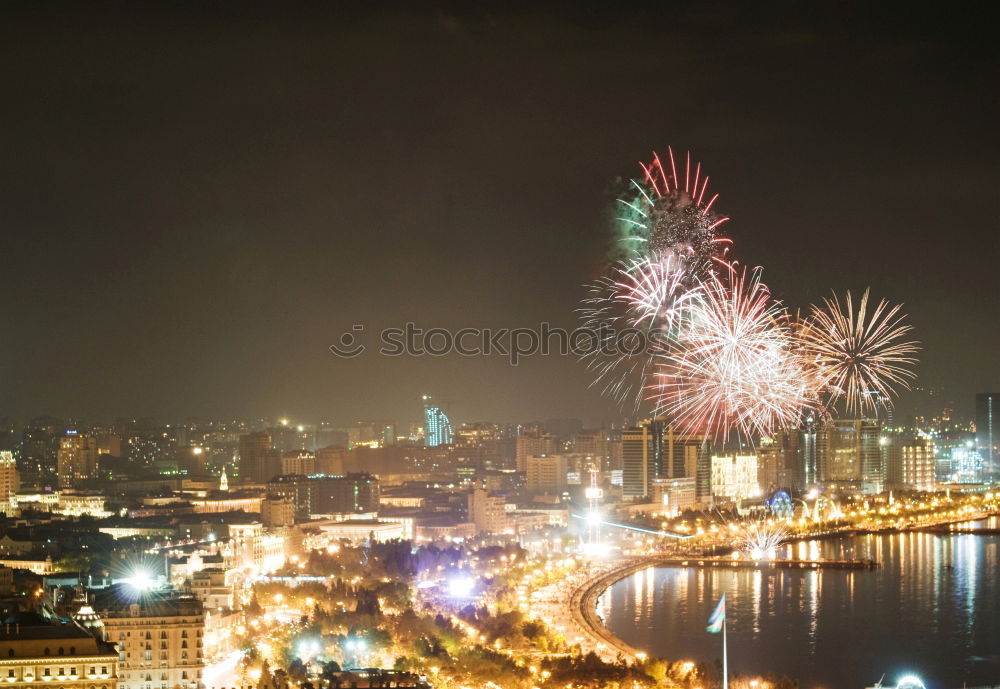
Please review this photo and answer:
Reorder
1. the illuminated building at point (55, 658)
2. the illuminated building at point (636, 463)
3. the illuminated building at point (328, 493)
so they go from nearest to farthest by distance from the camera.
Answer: the illuminated building at point (55, 658) < the illuminated building at point (328, 493) < the illuminated building at point (636, 463)

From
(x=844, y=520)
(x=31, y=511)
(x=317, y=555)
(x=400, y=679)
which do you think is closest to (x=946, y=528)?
(x=844, y=520)

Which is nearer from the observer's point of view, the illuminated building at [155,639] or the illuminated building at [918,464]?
the illuminated building at [155,639]

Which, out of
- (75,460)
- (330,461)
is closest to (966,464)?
(330,461)

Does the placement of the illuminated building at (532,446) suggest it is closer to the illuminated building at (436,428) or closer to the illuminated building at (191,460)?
the illuminated building at (436,428)

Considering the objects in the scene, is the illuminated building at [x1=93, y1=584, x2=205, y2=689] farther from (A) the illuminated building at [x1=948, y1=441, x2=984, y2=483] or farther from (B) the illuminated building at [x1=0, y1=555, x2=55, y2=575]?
(A) the illuminated building at [x1=948, y1=441, x2=984, y2=483]

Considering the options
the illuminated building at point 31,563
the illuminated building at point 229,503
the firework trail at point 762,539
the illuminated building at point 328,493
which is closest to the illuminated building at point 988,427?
the firework trail at point 762,539

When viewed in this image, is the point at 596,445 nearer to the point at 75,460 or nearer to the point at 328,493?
the point at 328,493
